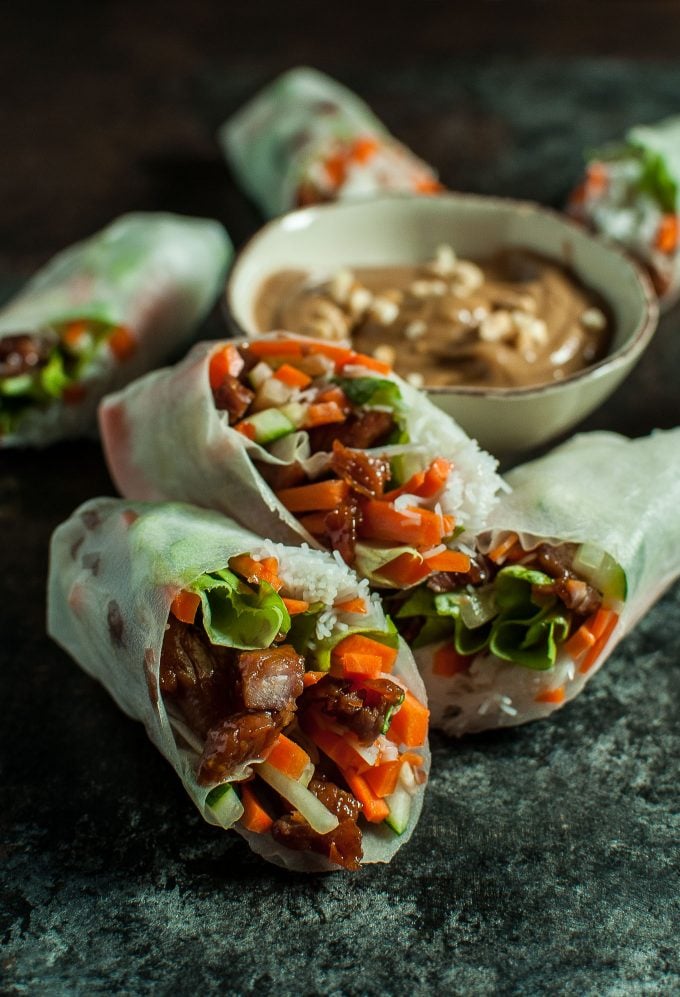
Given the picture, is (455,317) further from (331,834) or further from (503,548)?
(331,834)

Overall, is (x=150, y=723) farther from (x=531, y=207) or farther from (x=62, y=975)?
(x=531, y=207)

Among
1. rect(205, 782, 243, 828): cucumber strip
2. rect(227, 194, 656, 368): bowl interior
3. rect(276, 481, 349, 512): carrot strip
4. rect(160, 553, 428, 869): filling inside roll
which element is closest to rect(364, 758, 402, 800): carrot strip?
rect(160, 553, 428, 869): filling inside roll

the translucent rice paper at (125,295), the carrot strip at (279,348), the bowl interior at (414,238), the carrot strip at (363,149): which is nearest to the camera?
the carrot strip at (279,348)

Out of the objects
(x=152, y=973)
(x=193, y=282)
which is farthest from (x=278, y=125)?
(x=152, y=973)

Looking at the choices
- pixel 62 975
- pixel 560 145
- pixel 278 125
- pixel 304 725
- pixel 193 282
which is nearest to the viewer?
pixel 62 975

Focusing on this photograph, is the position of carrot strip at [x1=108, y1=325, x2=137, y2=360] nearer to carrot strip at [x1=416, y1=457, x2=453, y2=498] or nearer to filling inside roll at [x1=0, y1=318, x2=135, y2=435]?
filling inside roll at [x1=0, y1=318, x2=135, y2=435]

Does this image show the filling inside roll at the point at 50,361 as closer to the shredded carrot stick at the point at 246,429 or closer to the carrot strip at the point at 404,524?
the shredded carrot stick at the point at 246,429

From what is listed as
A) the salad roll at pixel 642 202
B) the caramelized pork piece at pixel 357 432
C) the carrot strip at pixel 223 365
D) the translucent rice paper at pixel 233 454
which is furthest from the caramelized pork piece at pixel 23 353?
the salad roll at pixel 642 202
